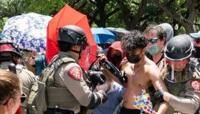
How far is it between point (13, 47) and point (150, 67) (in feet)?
4.81

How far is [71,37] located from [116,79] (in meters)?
0.81

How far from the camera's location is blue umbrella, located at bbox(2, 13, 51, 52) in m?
8.23

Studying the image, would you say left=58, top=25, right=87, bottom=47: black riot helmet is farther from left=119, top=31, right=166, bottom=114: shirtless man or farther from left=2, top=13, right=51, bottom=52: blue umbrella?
left=2, top=13, right=51, bottom=52: blue umbrella

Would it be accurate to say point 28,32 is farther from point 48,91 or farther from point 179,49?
point 179,49

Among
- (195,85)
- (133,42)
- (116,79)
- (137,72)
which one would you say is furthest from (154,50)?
(195,85)

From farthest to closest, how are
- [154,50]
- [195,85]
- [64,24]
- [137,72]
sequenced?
1. [154,50]
2. [64,24]
3. [137,72]
4. [195,85]

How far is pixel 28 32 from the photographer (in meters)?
8.73

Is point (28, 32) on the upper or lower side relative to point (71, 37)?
lower

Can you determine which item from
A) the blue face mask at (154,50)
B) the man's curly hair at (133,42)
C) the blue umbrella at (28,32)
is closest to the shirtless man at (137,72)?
the man's curly hair at (133,42)

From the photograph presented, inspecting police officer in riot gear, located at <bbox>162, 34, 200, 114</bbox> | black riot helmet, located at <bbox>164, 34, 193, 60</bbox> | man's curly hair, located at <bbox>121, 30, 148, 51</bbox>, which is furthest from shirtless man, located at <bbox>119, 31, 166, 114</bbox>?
black riot helmet, located at <bbox>164, 34, 193, 60</bbox>

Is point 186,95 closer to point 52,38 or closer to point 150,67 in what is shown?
point 150,67

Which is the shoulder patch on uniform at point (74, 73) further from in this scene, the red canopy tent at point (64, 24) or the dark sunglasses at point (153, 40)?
the dark sunglasses at point (153, 40)

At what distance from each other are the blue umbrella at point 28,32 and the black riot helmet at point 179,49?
354 cm

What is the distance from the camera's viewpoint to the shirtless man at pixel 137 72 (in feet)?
17.5
